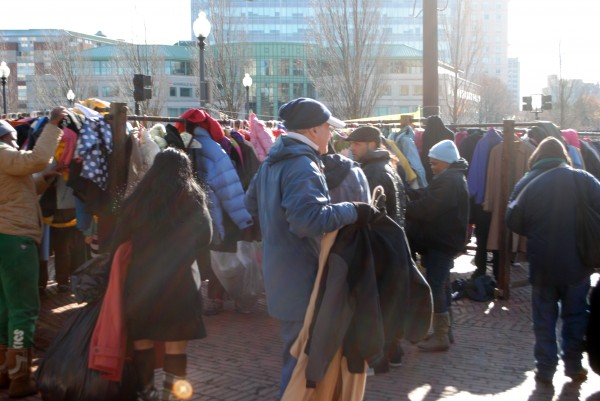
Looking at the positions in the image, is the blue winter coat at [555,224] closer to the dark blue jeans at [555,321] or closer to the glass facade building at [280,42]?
the dark blue jeans at [555,321]

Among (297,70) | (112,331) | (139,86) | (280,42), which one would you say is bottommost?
(112,331)

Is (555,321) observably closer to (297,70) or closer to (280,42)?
(297,70)

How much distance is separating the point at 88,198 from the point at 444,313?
11.9 feet

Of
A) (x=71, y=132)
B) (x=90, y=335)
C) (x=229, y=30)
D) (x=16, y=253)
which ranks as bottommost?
(x=90, y=335)

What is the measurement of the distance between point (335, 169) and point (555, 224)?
7.59 feet

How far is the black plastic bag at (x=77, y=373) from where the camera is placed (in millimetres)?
4902

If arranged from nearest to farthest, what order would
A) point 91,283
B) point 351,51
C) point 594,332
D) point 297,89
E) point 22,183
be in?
point 91,283 → point 22,183 → point 594,332 → point 351,51 → point 297,89

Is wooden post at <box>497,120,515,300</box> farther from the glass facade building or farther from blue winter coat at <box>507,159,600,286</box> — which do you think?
the glass facade building

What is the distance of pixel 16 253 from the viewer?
5.57m

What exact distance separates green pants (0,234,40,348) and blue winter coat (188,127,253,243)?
213 cm

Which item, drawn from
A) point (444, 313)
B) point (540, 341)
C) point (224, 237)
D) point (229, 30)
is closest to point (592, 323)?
point (540, 341)

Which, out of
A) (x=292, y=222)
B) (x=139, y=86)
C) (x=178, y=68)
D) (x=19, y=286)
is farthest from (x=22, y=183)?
(x=178, y=68)

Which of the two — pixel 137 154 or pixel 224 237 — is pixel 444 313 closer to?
pixel 224 237

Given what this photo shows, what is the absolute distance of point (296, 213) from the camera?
414 cm
